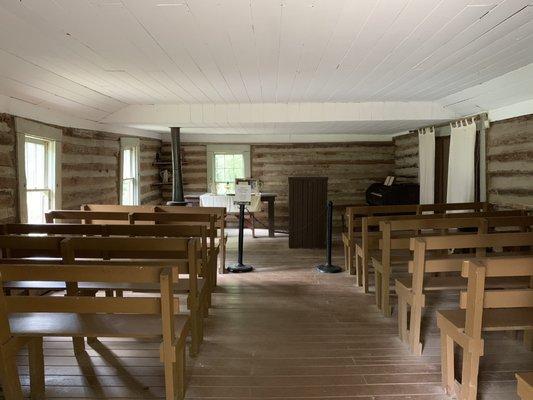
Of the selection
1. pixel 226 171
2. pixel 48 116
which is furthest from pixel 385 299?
pixel 226 171

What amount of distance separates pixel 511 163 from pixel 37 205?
21.6 feet

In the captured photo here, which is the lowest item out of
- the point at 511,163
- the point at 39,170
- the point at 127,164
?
the point at 39,170

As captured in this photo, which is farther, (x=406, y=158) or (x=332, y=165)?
(x=332, y=165)

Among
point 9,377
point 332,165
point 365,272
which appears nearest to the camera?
point 9,377

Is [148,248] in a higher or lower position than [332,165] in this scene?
lower

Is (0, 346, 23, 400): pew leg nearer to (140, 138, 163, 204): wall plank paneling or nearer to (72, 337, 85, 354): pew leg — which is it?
(72, 337, 85, 354): pew leg

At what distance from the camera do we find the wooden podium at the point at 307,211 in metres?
8.10

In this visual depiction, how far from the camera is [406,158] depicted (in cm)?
1029

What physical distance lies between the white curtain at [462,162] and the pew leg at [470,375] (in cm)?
452

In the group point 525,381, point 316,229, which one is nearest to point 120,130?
point 316,229

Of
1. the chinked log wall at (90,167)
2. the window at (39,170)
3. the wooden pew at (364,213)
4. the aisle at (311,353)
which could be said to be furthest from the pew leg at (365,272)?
the chinked log wall at (90,167)

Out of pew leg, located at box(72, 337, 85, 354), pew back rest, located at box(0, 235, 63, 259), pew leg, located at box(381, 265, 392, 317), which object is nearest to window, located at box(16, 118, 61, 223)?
pew back rest, located at box(0, 235, 63, 259)

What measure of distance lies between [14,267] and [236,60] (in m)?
2.95

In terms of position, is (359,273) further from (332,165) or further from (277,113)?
(332,165)
